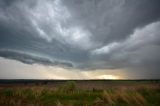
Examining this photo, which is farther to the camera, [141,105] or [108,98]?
[108,98]

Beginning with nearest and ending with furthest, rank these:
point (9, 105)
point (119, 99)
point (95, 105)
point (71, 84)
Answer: point (9, 105)
point (95, 105)
point (119, 99)
point (71, 84)

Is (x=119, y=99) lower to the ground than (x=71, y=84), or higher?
lower

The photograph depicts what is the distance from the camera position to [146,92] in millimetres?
22562

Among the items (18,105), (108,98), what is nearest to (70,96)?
(108,98)

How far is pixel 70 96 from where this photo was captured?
22000 millimetres

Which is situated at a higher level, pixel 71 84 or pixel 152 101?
pixel 71 84

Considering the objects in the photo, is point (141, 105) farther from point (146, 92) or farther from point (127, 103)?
point (146, 92)

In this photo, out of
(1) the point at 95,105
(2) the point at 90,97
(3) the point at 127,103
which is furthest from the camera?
(2) the point at 90,97

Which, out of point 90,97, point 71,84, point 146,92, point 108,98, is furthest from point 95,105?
point 71,84

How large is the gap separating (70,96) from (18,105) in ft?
41.4

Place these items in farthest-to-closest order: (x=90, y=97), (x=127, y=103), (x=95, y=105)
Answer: (x=90, y=97)
(x=127, y=103)
(x=95, y=105)

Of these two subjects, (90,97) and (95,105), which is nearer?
(95,105)

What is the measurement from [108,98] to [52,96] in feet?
27.3

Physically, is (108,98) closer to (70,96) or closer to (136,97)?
(136,97)
